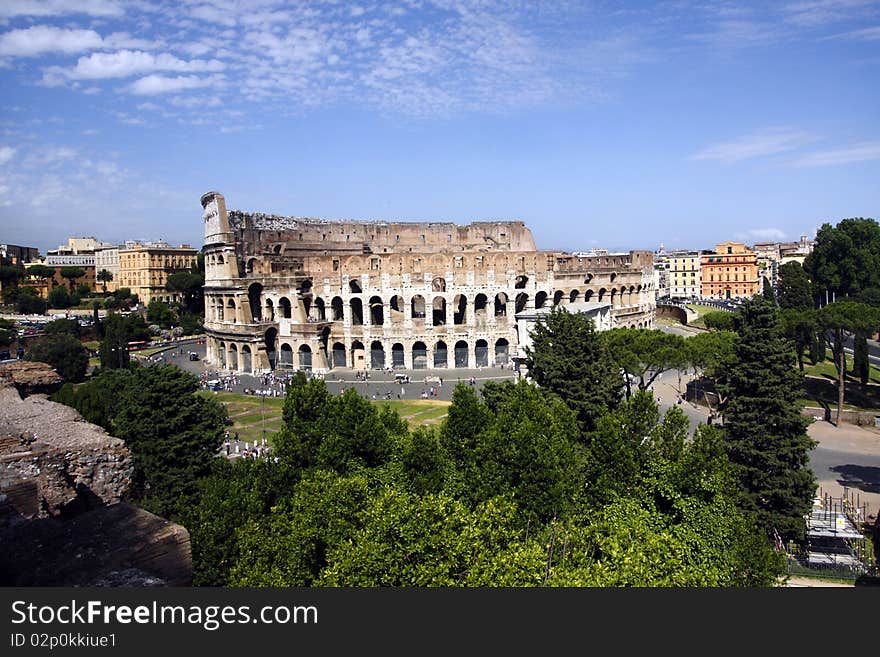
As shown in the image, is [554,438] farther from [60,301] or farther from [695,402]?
[60,301]

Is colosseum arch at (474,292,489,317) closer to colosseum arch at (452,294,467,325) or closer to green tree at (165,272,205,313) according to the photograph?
colosseum arch at (452,294,467,325)

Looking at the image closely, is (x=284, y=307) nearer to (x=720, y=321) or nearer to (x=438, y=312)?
(x=438, y=312)

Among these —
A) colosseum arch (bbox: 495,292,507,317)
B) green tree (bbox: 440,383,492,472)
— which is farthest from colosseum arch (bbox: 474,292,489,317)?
green tree (bbox: 440,383,492,472)

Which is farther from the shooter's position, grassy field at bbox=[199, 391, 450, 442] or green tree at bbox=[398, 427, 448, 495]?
grassy field at bbox=[199, 391, 450, 442]

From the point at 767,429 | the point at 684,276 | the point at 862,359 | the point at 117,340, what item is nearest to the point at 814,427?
the point at 862,359

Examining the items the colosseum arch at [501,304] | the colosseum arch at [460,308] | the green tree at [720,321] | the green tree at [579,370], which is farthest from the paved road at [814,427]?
the green tree at [720,321]

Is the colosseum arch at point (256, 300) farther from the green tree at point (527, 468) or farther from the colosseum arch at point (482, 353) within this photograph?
Answer: the green tree at point (527, 468)
